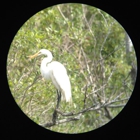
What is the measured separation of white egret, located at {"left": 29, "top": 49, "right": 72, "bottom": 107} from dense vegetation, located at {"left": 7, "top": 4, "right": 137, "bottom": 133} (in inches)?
2.2

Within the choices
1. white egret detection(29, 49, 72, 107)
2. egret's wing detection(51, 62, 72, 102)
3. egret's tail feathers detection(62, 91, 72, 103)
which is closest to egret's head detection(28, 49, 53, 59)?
white egret detection(29, 49, 72, 107)

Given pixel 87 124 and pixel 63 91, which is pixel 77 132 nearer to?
pixel 87 124

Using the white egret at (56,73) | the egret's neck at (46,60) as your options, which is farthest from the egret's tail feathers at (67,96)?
the egret's neck at (46,60)

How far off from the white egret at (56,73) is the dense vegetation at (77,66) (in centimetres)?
6

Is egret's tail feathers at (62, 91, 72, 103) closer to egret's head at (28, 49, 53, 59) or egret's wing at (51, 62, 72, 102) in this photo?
egret's wing at (51, 62, 72, 102)

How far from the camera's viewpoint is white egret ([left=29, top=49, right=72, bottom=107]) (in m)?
6.00

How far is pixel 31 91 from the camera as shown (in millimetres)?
6086

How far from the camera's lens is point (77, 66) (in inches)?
239

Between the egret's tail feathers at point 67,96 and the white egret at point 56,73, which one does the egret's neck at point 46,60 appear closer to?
the white egret at point 56,73

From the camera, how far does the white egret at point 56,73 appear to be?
6.00 m

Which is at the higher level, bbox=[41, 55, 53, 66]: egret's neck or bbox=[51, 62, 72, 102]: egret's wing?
bbox=[41, 55, 53, 66]: egret's neck

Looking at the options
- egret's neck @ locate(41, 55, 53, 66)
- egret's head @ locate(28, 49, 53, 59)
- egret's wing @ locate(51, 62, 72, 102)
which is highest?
egret's head @ locate(28, 49, 53, 59)

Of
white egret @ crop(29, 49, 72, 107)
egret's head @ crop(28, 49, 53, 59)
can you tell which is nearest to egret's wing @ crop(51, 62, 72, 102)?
white egret @ crop(29, 49, 72, 107)

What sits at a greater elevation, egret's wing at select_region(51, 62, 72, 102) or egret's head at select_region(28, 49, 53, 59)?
egret's head at select_region(28, 49, 53, 59)
